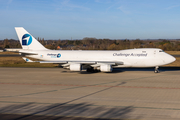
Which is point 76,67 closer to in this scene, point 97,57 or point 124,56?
point 97,57

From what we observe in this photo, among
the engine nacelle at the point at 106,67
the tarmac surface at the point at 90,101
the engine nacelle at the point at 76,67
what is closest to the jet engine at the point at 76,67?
the engine nacelle at the point at 76,67

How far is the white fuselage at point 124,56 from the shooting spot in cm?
3012

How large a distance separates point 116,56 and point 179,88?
12.4m

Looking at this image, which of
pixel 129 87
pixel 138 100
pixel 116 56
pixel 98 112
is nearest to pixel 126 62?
pixel 116 56

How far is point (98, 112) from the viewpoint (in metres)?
12.7

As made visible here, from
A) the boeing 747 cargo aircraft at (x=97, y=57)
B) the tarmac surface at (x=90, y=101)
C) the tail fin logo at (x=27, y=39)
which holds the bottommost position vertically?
the tarmac surface at (x=90, y=101)

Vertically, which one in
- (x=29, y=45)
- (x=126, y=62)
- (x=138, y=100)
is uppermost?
(x=29, y=45)

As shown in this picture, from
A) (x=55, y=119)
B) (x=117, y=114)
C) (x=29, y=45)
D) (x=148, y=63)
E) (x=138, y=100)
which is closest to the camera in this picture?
(x=55, y=119)

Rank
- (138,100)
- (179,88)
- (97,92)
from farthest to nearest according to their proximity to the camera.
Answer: (179,88), (97,92), (138,100)

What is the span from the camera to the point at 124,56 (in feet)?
101

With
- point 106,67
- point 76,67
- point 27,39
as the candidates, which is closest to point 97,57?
point 106,67

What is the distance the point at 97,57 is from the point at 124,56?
4162mm

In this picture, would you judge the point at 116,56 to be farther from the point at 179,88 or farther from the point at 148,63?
the point at 179,88

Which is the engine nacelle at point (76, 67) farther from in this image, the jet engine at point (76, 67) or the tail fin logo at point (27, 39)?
the tail fin logo at point (27, 39)
